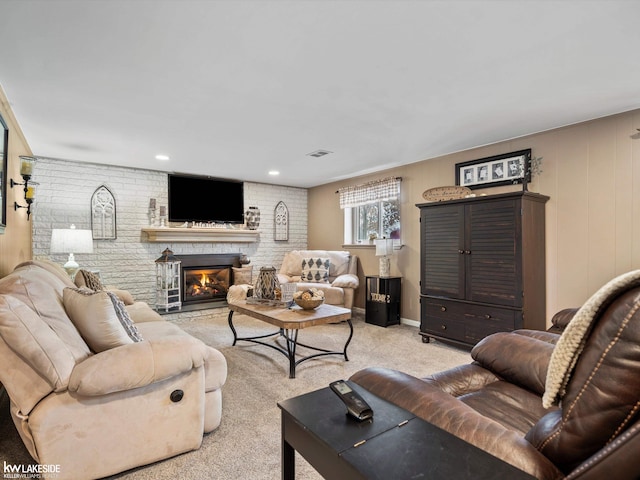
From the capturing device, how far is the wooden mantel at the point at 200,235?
4.96 m

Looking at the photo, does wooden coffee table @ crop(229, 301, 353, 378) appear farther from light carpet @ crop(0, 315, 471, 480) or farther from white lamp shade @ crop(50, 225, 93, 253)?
white lamp shade @ crop(50, 225, 93, 253)

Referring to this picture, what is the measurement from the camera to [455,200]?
3.61 metres

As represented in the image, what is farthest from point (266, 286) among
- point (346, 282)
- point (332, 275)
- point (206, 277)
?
point (206, 277)

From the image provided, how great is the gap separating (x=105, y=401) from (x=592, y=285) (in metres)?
3.75

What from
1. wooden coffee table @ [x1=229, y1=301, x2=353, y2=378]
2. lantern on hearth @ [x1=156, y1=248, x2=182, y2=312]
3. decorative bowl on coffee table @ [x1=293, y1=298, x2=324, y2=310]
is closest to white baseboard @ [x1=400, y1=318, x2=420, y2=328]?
wooden coffee table @ [x1=229, y1=301, x2=353, y2=378]

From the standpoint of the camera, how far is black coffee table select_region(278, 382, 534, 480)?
732 mm

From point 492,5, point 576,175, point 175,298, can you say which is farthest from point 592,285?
point 175,298

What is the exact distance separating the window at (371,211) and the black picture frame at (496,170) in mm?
1026

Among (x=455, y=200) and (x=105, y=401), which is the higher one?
(x=455, y=200)

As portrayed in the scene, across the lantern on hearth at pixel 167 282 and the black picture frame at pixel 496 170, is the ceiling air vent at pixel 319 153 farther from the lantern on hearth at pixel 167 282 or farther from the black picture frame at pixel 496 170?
the lantern on hearth at pixel 167 282

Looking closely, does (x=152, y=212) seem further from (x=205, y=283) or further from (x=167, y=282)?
(x=205, y=283)

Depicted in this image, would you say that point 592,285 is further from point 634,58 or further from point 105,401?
point 105,401

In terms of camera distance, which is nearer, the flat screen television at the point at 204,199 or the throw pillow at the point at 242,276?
the flat screen television at the point at 204,199

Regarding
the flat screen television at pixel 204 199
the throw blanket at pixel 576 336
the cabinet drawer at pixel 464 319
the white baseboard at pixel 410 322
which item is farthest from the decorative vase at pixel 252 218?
the throw blanket at pixel 576 336
